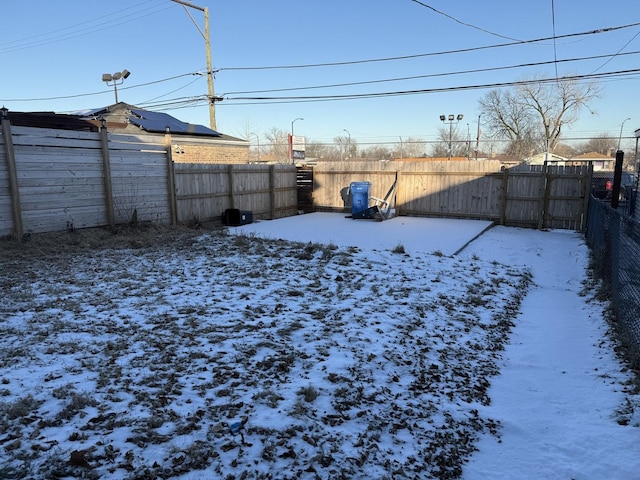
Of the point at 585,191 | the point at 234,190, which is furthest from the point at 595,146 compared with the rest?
the point at 234,190

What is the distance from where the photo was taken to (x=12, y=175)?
7504 mm

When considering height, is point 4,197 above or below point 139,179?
below

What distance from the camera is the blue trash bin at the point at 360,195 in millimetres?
14078

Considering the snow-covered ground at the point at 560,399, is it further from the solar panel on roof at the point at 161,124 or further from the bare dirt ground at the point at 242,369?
the solar panel on roof at the point at 161,124

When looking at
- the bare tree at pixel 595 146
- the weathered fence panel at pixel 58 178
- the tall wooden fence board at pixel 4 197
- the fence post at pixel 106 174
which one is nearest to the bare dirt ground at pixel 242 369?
the tall wooden fence board at pixel 4 197

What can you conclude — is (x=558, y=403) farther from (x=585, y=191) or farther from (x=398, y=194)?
(x=398, y=194)

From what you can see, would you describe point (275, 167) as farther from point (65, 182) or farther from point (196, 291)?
point (196, 291)

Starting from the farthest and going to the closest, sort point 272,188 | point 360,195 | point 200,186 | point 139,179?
point 272,188 → point 360,195 → point 200,186 → point 139,179

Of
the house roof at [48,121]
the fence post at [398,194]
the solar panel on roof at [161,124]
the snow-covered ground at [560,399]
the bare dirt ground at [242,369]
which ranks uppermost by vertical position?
the solar panel on roof at [161,124]

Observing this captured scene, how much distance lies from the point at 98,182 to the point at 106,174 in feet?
0.79

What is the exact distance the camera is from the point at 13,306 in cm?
456

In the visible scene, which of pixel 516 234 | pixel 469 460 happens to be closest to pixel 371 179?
pixel 516 234

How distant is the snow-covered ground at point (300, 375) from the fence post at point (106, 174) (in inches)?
107

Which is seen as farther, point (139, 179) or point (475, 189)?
point (475, 189)
